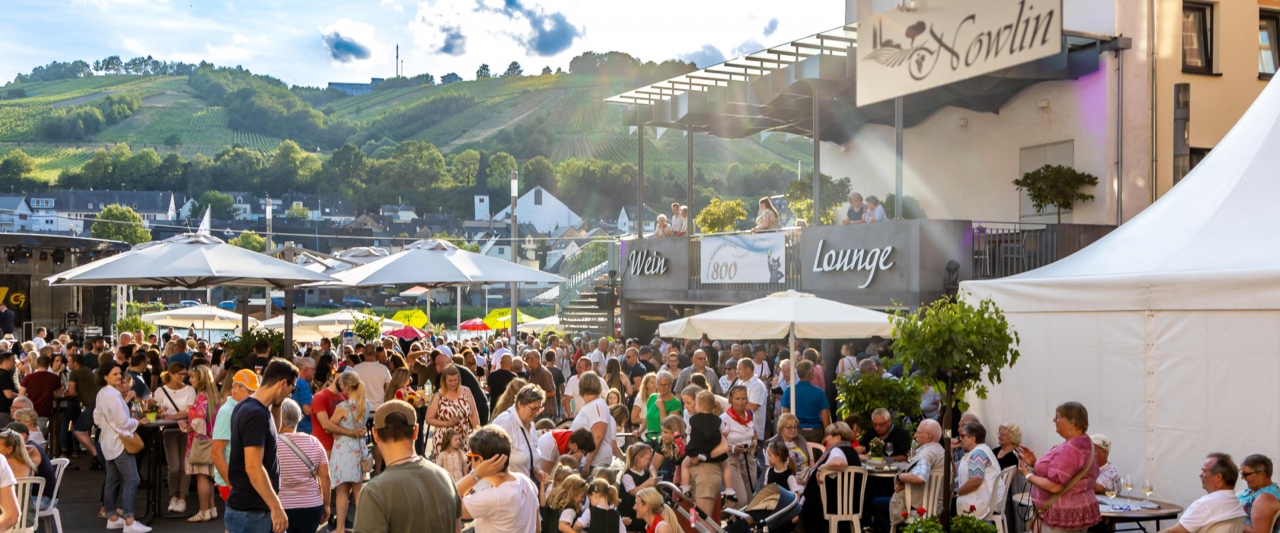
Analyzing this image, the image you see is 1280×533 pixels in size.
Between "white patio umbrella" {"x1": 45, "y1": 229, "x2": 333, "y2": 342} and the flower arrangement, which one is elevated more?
"white patio umbrella" {"x1": 45, "y1": 229, "x2": 333, "y2": 342}

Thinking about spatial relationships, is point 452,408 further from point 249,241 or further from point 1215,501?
point 249,241

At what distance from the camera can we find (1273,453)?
22.2 feet

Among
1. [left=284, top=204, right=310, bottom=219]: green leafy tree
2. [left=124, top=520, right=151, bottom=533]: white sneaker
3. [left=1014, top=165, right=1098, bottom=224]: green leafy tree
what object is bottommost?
[left=124, top=520, right=151, bottom=533]: white sneaker

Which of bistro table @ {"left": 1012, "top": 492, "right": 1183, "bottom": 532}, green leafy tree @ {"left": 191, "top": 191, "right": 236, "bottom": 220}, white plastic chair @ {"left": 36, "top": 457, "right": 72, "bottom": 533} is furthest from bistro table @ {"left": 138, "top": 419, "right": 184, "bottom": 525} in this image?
green leafy tree @ {"left": 191, "top": 191, "right": 236, "bottom": 220}

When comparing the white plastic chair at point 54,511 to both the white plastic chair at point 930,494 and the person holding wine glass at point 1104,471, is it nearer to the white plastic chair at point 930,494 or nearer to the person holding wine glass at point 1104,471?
the white plastic chair at point 930,494

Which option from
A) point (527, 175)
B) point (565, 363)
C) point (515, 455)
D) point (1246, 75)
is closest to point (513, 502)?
point (515, 455)

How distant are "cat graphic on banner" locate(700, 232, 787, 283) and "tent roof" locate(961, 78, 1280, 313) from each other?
25.4ft

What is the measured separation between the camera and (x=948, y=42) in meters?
11.6

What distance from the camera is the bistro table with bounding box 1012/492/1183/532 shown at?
260 inches

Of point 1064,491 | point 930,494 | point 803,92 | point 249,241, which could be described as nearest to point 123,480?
point 930,494

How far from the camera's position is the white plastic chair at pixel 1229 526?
5715 mm

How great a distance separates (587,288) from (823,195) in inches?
308

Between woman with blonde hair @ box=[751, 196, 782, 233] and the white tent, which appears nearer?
the white tent

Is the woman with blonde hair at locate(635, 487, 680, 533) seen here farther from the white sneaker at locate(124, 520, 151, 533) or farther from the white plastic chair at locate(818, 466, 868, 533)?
the white sneaker at locate(124, 520, 151, 533)
